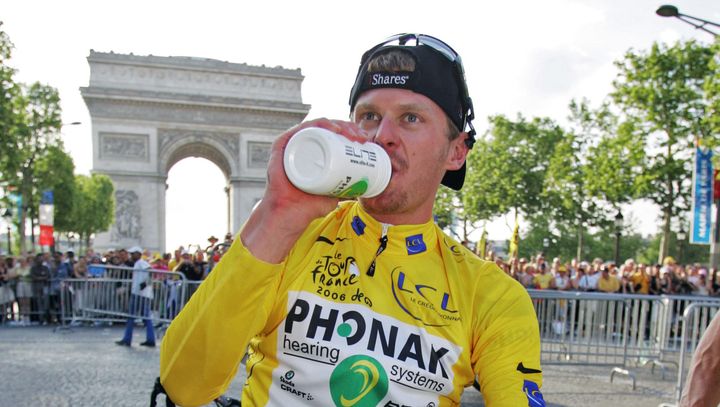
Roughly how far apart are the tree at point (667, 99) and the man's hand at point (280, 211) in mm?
28545

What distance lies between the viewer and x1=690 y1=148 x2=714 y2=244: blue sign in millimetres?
17406

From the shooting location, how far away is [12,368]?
7785 millimetres

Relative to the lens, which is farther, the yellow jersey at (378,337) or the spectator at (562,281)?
the spectator at (562,281)

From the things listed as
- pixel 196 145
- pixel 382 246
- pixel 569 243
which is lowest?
pixel 569 243

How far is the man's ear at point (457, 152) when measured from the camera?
1988 mm

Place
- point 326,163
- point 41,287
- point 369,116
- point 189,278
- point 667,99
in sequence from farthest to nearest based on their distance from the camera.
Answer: point 667,99 → point 41,287 → point 189,278 → point 369,116 → point 326,163

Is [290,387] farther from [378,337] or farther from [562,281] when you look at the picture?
[562,281]

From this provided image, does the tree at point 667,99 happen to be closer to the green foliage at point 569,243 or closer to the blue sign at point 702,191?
the blue sign at point 702,191

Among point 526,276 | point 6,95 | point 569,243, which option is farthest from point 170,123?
point 569,243

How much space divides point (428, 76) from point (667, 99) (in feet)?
92.5

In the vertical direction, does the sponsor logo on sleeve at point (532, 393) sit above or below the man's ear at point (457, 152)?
below

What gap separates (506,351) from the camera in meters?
1.67

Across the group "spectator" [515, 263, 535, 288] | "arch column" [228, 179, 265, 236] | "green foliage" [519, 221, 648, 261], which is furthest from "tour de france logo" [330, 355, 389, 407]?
"green foliage" [519, 221, 648, 261]

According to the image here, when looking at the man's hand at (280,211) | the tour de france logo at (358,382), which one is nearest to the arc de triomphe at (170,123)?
the tour de france logo at (358,382)
